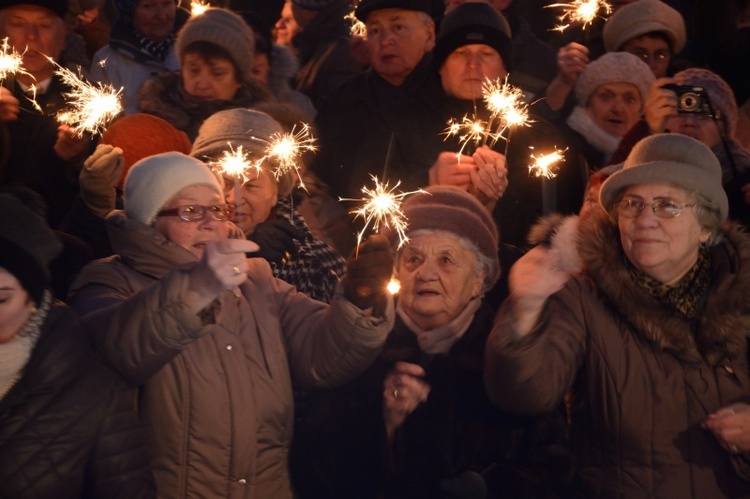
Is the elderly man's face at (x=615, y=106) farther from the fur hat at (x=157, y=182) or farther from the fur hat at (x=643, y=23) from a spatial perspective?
the fur hat at (x=157, y=182)

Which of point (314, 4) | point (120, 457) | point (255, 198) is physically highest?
point (314, 4)

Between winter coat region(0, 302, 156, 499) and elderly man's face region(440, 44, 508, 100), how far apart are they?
8.67 ft

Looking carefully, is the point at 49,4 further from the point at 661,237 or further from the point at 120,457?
the point at 661,237

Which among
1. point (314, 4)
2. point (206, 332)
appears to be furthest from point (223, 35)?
point (206, 332)

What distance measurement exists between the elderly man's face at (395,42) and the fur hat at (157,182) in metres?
2.09

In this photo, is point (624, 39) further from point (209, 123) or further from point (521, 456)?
point (521, 456)

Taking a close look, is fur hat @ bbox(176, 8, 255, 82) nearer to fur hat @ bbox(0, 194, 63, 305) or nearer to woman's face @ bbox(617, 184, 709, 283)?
fur hat @ bbox(0, 194, 63, 305)

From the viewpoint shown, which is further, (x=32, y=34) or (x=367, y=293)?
(x=32, y=34)

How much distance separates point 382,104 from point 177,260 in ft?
7.39

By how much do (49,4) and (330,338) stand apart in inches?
115

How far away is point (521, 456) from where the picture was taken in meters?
4.71

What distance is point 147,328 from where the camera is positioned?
13.2 feet

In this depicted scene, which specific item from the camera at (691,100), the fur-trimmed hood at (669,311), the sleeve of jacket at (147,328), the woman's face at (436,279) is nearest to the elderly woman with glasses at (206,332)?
the sleeve of jacket at (147,328)

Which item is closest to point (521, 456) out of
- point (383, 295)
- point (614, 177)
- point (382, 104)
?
point (383, 295)
